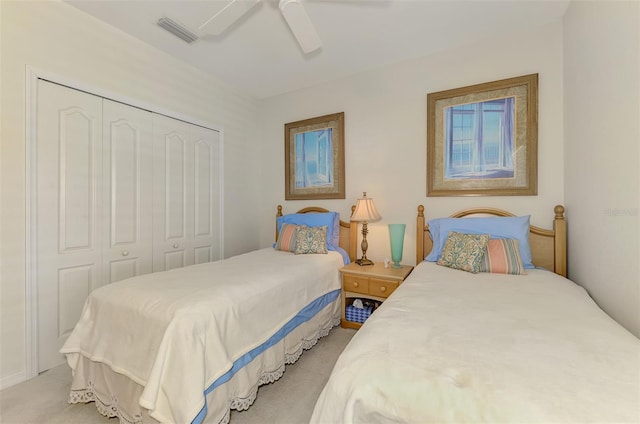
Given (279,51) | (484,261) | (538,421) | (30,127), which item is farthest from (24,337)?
(484,261)

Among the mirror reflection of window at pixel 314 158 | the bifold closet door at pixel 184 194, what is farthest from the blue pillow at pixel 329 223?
the bifold closet door at pixel 184 194

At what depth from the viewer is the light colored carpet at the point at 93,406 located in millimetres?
1463

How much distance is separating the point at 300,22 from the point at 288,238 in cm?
188

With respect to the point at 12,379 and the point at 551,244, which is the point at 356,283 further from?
the point at 12,379

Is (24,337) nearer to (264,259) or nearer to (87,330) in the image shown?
(87,330)

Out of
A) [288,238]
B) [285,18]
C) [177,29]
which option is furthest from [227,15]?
[288,238]

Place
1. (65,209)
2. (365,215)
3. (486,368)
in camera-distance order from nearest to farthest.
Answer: (486,368)
(65,209)
(365,215)

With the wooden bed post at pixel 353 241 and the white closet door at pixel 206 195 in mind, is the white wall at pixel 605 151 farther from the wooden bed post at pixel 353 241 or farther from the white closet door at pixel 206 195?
the white closet door at pixel 206 195

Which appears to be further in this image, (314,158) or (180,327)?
(314,158)

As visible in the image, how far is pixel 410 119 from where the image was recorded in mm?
2689

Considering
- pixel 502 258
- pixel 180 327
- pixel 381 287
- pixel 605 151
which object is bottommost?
pixel 381 287

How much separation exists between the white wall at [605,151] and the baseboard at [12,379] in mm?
3477

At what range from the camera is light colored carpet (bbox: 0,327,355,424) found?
4.80 feet

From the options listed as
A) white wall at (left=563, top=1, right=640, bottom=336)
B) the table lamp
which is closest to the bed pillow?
the table lamp
